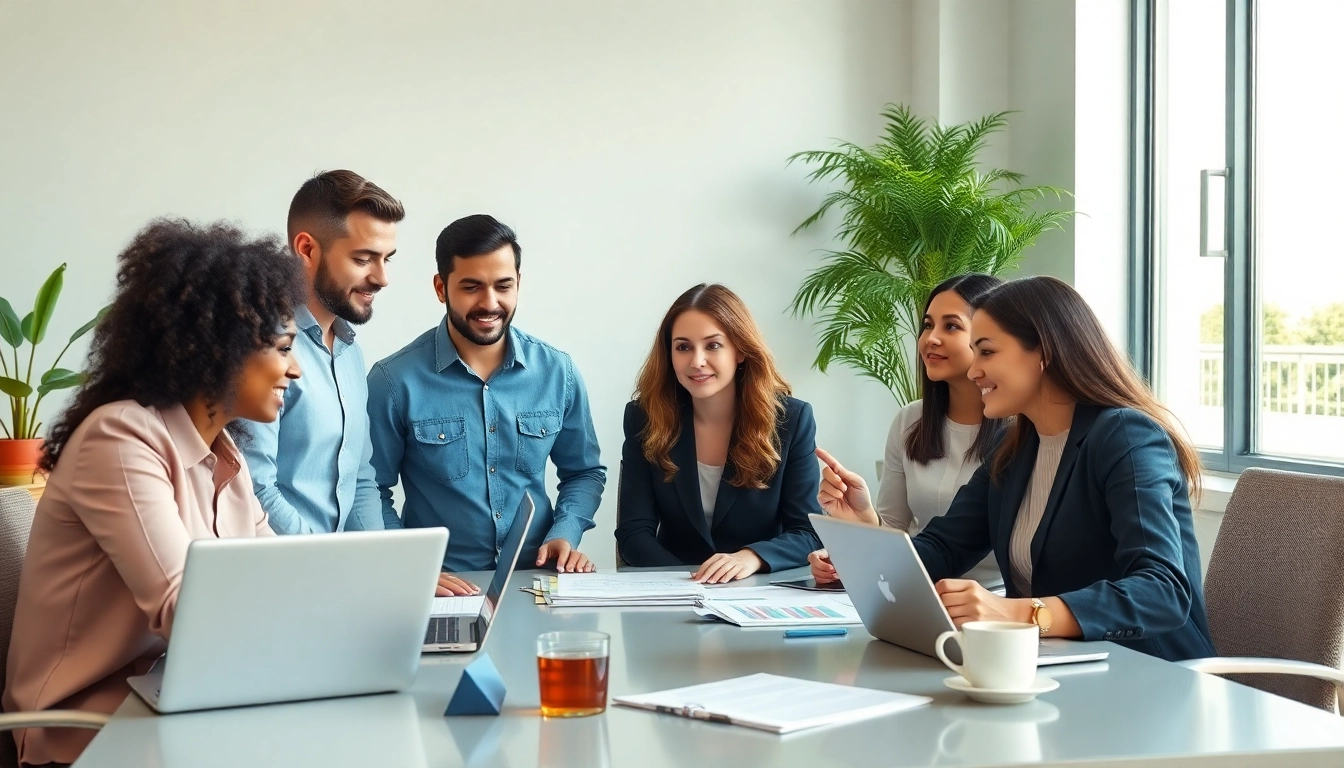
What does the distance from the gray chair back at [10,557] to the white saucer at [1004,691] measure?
1.31 metres

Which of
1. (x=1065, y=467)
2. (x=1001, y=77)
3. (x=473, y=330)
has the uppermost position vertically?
(x=1001, y=77)

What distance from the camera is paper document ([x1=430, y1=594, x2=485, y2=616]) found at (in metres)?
1.99

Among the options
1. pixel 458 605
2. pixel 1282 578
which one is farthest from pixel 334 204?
pixel 1282 578

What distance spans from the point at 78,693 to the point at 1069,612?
4.54ft

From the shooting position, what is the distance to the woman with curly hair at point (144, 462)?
1.59 m

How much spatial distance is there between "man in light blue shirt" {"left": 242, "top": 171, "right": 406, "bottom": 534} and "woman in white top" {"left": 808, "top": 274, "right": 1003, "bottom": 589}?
130 centimetres

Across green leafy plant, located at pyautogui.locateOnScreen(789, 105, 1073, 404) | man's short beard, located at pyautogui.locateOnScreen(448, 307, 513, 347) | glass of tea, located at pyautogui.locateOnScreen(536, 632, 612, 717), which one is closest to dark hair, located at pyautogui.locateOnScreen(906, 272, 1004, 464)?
man's short beard, located at pyautogui.locateOnScreen(448, 307, 513, 347)

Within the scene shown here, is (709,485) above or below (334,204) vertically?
below

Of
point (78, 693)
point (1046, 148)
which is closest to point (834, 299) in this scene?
point (1046, 148)

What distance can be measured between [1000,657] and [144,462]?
1.11 meters

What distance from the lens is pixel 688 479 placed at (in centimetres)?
298

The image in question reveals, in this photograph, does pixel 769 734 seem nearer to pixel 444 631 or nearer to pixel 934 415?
pixel 444 631

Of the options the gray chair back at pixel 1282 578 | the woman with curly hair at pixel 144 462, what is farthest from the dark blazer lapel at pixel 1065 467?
the woman with curly hair at pixel 144 462

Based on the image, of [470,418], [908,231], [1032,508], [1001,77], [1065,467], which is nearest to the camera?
[1065,467]
